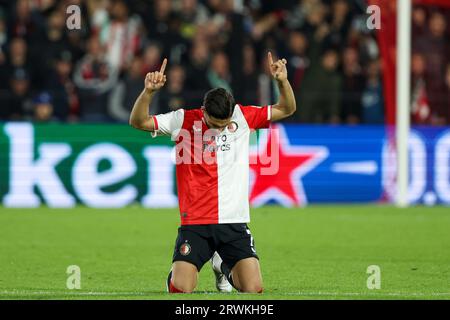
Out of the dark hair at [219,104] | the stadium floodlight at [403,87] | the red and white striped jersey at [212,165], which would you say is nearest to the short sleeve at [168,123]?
the red and white striped jersey at [212,165]

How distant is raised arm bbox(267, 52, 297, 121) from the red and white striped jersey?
0.11 metres

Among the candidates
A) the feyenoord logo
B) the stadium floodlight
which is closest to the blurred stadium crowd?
the stadium floodlight

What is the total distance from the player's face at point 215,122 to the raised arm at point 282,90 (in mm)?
413

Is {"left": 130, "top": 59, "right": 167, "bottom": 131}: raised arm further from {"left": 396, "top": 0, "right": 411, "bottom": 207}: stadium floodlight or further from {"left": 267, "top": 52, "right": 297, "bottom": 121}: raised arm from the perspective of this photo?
{"left": 396, "top": 0, "right": 411, "bottom": 207}: stadium floodlight

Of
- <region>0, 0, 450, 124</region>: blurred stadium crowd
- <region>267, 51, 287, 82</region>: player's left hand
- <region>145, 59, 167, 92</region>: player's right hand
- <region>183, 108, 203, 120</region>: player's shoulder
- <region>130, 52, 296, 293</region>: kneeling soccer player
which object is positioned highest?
<region>0, 0, 450, 124</region>: blurred stadium crowd

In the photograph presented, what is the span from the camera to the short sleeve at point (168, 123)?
9.16 metres

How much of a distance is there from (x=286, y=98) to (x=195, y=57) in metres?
9.57

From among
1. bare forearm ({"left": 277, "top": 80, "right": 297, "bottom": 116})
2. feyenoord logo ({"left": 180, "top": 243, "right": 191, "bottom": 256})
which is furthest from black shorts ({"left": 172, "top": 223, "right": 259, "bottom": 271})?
bare forearm ({"left": 277, "top": 80, "right": 297, "bottom": 116})

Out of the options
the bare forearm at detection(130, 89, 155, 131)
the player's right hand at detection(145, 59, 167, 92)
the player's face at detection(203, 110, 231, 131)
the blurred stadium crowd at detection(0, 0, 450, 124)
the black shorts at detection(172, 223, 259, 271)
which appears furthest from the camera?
the blurred stadium crowd at detection(0, 0, 450, 124)

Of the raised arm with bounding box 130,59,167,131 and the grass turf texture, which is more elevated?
the raised arm with bounding box 130,59,167,131

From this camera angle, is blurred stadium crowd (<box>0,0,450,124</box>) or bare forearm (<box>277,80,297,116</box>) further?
blurred stadium crowd (<box>0,0,450,124</box>)

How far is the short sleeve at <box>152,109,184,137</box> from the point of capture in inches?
360

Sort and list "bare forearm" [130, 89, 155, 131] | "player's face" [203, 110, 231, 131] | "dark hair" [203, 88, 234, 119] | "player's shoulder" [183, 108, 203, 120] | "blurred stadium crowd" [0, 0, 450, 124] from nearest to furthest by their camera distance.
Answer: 1. "bare forearm" [130, 89, 155, 131]
2. "dark hair" [203, 88, 234, 119]
3. "player's face" [203, 110, 231, 131]
4. "player's shoulder" [183, 108, 203, 120]
5. "blurred stadium crowd" [0, 0, 450, 124]

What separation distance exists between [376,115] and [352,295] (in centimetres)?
1063
